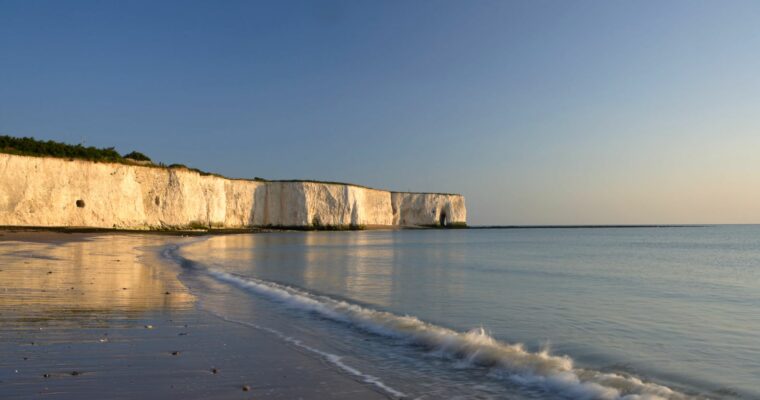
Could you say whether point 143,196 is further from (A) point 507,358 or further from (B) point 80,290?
(A) point 507,358

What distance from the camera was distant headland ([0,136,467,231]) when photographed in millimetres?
32594

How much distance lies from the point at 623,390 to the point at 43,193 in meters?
36.7

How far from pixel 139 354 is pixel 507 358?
3069 millimetres

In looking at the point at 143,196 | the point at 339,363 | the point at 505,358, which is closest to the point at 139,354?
the point at 339,363

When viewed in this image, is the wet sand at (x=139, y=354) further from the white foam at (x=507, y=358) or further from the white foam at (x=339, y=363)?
the white foam at (x=507, y=358)

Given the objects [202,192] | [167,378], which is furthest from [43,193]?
[167,378]

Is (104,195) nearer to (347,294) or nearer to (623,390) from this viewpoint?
(347,294)

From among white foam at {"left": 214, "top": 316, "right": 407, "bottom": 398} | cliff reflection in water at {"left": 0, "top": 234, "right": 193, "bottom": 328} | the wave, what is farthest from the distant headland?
white foam at {"left": 214, "top": 316, "right": 407, "bottom": 398}

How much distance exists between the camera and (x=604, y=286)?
1155 centimetres

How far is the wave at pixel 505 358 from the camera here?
3.88 m

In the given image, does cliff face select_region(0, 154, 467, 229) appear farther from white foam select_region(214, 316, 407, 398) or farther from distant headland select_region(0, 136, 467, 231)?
white foam select_region(214, 316, 407, 398)

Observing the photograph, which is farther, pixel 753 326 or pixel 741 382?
pixel 753 326

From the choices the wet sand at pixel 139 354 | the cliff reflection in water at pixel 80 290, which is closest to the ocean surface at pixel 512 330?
the wet sand at pixel 139 354

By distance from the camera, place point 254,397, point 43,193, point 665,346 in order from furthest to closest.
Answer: point 43,193, point 665,346, point 254,397
